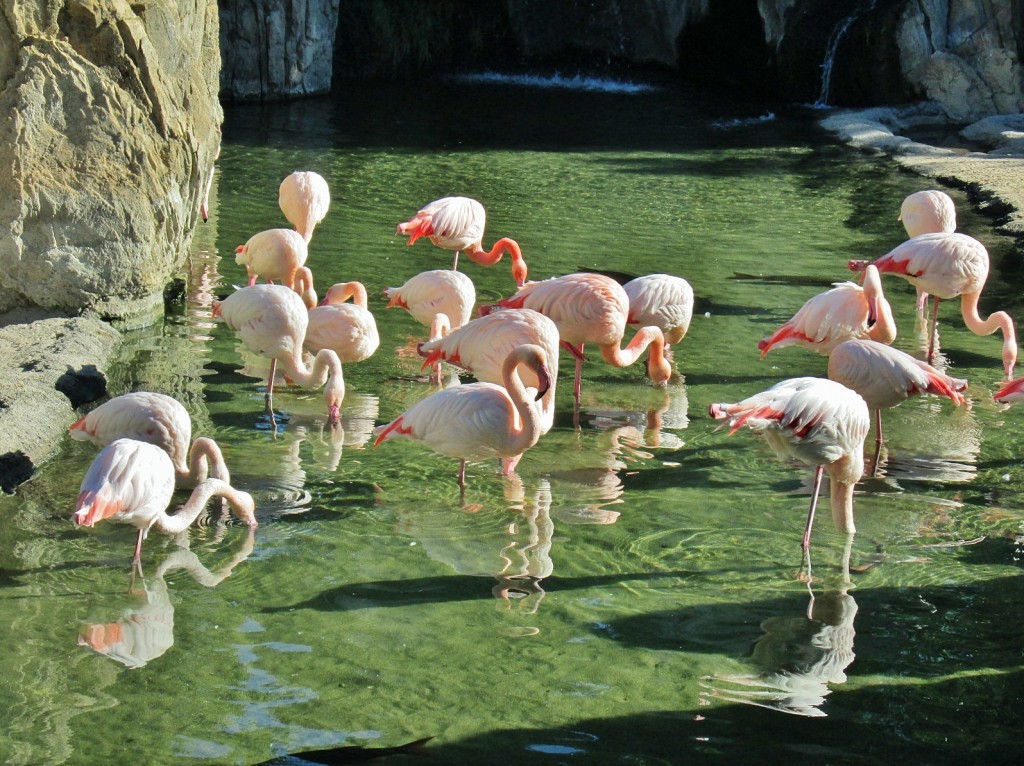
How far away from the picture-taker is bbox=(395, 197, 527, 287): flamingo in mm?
6582

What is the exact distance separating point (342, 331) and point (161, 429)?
136cm

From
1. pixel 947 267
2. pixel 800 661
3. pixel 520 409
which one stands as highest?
pixel 947 267

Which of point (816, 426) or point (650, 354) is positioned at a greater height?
point (816, 426)

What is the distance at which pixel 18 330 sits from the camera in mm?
5465

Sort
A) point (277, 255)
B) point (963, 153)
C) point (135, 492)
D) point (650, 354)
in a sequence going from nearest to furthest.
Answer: point (135, 492) → point (650, 354) → point (277, 255) → point (963, 153)

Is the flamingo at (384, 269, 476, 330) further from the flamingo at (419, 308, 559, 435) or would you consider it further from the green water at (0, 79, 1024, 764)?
the flamingo at (419, 308, 559, 435)

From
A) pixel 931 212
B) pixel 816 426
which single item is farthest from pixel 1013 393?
pixel 931 212

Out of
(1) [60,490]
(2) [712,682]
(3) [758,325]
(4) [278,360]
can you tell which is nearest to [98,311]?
(4) [278,360]

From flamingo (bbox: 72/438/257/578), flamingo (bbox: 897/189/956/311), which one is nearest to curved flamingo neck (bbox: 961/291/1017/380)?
flamingo (bbox: 897/189/956/311)

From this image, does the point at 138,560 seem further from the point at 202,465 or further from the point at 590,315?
the point at 590,315

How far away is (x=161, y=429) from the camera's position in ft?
13.2

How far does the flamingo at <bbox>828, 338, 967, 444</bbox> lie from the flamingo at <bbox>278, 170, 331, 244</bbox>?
3317mm

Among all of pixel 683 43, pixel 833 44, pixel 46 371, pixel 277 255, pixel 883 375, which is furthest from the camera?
pixel 683 43

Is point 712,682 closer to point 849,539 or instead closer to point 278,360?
point 849,539
